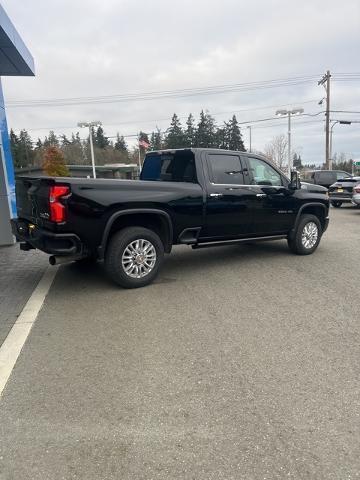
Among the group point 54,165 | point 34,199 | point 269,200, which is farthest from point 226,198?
point 54,165

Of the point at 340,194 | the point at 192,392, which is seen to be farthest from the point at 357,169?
the point at 192,392

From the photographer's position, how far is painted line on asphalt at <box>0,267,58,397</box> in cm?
371

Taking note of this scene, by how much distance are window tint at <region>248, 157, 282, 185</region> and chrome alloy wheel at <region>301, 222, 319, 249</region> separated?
1.13 metres

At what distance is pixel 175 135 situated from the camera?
70750 mm

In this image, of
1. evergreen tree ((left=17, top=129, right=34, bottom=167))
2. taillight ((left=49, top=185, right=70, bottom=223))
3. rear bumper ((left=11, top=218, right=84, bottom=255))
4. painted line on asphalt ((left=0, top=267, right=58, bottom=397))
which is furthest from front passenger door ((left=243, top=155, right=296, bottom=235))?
evergreen tree ((left=17, top=129, right=34, bottom=167))

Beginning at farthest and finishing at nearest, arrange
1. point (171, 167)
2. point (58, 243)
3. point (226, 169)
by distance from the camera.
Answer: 1. point (171, 167)
2. point (226, 169)
3. point (58, 243)

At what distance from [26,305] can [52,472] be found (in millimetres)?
3212

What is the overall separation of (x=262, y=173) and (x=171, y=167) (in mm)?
1648

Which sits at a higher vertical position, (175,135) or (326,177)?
(175,135)

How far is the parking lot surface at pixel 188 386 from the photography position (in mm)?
2510

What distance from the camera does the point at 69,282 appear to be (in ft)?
21.0

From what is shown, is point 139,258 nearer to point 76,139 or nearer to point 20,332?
point 20,332

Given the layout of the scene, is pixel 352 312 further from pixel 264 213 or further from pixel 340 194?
pixel 340 194

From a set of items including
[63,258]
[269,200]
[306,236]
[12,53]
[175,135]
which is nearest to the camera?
[63,258]
